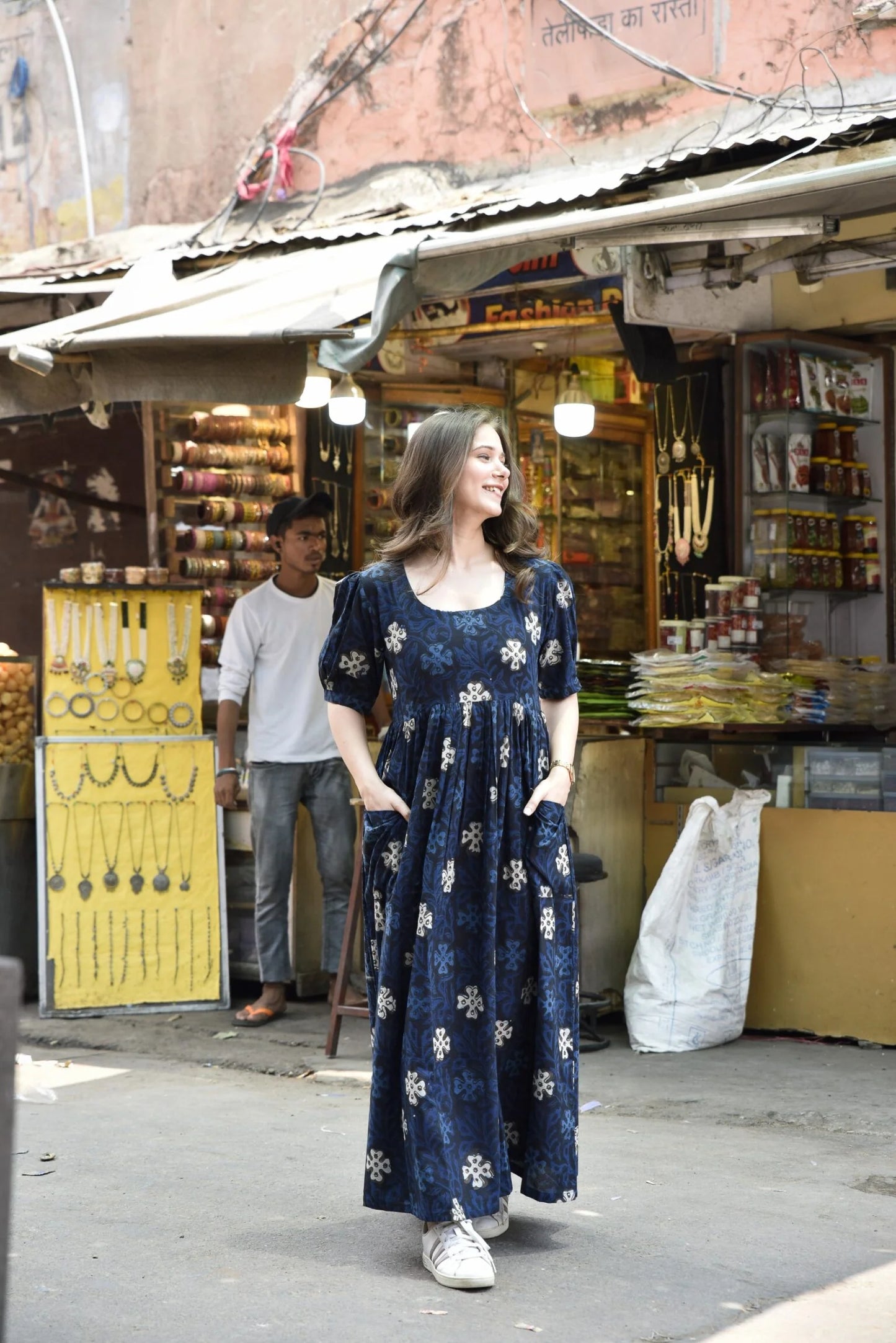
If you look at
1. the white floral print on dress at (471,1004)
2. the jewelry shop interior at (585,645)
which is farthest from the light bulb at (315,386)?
the white floral print on dress at (471,1004)

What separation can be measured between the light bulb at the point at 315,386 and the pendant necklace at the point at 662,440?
6.47ft

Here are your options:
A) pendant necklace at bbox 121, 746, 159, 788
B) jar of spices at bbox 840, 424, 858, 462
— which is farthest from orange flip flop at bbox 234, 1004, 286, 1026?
jar of spices at bbox 840, 424, 858, 462

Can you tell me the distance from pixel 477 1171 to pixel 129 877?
12.9ft

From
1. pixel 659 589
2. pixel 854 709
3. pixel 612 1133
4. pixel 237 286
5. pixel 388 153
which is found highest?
Answer: pixel 388 153

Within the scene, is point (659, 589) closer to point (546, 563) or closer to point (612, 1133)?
point (612, 1133)

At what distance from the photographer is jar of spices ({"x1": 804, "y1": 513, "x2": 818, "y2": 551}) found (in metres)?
8.09

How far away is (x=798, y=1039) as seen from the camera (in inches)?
263

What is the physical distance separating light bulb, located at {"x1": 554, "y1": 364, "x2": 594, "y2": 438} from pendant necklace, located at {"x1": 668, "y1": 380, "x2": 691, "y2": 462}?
1.39 feet

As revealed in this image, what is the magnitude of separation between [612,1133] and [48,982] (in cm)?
307

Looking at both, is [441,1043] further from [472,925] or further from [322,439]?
[322,439]

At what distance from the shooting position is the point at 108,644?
7.55 meters

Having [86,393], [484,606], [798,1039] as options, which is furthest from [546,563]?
[798,1039]

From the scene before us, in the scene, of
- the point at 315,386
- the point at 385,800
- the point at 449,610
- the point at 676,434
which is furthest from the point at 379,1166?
the point at 676,434

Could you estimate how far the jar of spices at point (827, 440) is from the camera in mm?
8156
